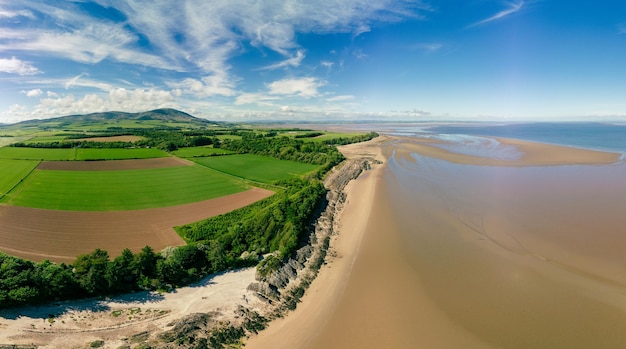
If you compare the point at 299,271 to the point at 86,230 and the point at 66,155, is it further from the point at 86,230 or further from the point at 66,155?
the point at 66,155

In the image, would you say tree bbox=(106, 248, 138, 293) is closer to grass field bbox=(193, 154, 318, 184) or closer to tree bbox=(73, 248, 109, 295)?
tree bbox=(73, 248, 109, 295)

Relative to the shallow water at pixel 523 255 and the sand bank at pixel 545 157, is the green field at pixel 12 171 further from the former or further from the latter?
the sand bank at pixel 545 157

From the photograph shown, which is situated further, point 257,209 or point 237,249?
point 257,209

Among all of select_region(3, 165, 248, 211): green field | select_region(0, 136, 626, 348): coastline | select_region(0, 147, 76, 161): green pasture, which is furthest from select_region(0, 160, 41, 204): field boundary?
select_region(0, 136, 626, 348): coastline

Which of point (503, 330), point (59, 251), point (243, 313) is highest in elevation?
point (59, 251)

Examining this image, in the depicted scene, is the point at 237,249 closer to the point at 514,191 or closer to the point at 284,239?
the point at 284,239

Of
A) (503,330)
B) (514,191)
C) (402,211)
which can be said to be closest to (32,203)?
(402,211)

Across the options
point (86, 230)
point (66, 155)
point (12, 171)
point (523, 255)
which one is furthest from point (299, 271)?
point (66, 155)

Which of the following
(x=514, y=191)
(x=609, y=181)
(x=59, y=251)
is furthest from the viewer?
(x=609, y=181)
